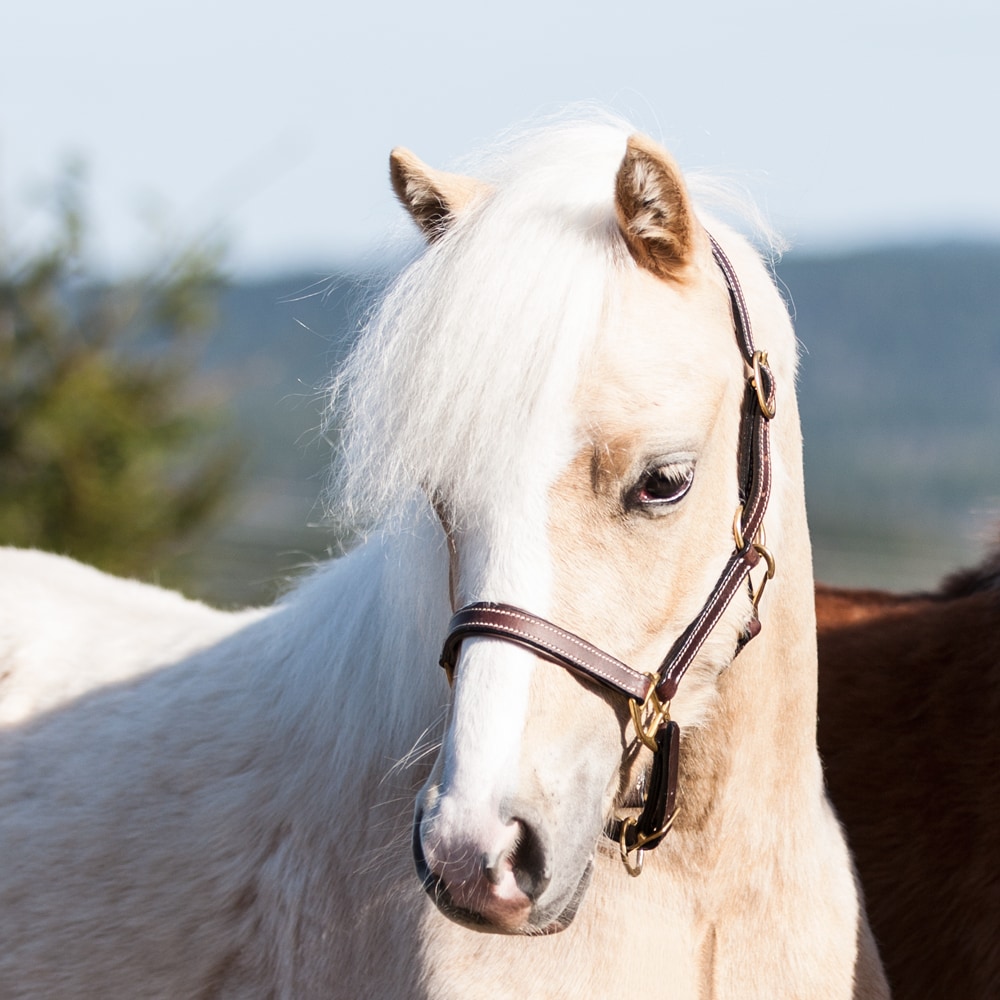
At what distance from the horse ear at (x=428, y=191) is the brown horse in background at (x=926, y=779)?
82.3 inches

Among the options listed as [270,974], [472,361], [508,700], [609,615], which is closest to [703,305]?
[472,361]

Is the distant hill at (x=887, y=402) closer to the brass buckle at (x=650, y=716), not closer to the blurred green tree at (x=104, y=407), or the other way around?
the blurred green tree at (x=104, y=407)

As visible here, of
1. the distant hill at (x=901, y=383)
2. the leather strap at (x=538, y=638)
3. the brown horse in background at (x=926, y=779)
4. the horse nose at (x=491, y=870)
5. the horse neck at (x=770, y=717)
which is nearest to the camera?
the horse nose at (x=491, y=870)

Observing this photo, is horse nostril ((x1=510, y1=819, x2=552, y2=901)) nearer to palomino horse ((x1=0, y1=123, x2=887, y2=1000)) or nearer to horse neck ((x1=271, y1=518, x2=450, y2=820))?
palomino horse ((x1=0, y1=123, x2=887, y2=1000))

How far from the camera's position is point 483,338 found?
2.12 metres

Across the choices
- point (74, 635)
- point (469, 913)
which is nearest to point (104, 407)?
point (74, 635)

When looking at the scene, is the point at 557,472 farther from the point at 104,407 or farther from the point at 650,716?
→ the point at 104,407

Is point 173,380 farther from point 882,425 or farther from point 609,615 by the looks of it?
point 882,425

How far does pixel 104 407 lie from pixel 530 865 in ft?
25.5

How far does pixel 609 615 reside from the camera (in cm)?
209

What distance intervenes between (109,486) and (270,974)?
695 centimetres

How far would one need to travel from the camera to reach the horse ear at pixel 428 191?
233 centimetres

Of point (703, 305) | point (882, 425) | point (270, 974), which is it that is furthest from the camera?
point (882, 425)

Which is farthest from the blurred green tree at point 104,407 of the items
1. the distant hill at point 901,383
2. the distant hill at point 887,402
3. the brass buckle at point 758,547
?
the distant hill at point 901,383
